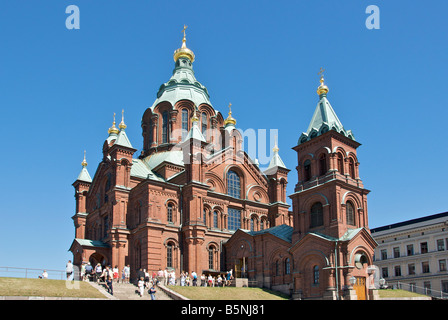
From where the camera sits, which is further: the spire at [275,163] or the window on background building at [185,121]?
the window on background building at [185,121]

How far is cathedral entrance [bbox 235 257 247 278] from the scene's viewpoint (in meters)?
39.9

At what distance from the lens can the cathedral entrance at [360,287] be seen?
32.0m

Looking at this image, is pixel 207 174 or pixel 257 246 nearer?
pixel 257 246

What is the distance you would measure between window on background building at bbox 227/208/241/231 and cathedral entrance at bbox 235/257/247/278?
455 centimetres

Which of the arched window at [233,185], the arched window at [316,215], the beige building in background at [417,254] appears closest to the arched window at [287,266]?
the arched window at [316,215]

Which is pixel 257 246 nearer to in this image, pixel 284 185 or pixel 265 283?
pixel 265 283

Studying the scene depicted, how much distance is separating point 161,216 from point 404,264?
32.2 m

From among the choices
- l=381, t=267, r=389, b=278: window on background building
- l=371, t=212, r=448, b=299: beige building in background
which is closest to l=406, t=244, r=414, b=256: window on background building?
l=371, t=212, r=448, b=299: beige building in background

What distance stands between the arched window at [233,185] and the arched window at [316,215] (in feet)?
38.2

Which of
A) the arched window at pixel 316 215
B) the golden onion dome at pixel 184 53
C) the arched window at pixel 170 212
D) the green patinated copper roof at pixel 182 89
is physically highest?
the golden onion dome at pixel 184 53

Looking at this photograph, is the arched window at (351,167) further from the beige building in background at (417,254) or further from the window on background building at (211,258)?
the beige building in background at (417,254)

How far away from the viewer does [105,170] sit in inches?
1780

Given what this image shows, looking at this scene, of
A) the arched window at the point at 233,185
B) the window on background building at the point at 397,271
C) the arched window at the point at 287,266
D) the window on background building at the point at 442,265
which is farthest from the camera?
the window on background building at the point at 397,271
